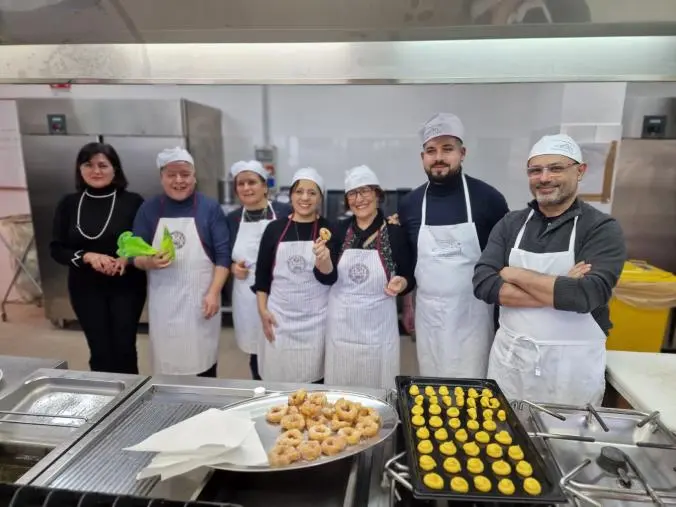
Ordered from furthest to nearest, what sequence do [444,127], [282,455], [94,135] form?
[94,135], [444,127], [282,455]

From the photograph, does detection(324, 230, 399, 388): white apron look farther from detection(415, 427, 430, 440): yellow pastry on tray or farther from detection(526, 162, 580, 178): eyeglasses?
detection(415, 427, 430, 440): yellow pastry on tray

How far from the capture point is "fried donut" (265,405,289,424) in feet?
3.48

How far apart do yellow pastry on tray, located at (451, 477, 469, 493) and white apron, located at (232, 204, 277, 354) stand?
173 cm

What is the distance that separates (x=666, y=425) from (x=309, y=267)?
4.53 ft

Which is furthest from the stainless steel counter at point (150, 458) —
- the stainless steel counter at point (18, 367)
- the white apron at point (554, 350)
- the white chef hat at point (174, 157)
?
the white chef hat at point (174, 157)

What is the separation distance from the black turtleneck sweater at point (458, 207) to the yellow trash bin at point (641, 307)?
136 centimetres

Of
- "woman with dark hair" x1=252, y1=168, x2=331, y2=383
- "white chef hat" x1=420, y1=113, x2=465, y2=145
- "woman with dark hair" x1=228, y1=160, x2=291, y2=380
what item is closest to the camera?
"white chef hat" x1=420, y1=113, x2=465, y2=145

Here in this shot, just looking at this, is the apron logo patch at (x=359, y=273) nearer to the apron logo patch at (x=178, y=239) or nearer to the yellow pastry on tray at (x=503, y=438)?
the apron logo patch at (x=178, y=239)

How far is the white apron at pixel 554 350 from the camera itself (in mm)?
1504

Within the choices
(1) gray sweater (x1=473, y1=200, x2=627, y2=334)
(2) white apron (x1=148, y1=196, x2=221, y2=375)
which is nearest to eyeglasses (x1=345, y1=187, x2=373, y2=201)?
(1) gray sweater (x1=473, y1=200, x2=627, y2=334)

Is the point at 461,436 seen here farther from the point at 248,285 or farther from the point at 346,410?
the point at 248,285

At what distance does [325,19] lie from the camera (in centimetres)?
86

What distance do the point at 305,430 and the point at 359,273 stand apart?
101 centimetres

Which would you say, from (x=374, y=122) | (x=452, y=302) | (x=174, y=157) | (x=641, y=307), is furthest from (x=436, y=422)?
(x=374, y=122)
